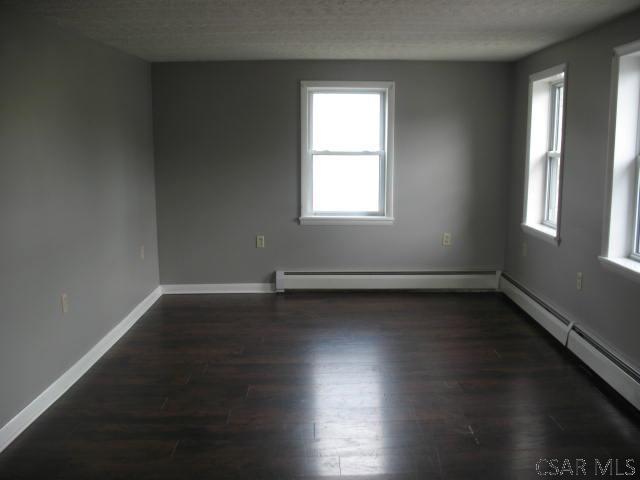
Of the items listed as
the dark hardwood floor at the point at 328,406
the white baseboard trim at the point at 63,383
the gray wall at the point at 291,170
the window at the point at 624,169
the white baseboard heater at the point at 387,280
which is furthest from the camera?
the white baseboard heater at the point at 387,280

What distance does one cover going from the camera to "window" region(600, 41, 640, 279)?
345cm

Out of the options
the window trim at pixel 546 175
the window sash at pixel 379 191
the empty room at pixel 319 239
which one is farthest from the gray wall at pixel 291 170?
the window trim at pixel 546 175

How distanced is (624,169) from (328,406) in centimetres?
218

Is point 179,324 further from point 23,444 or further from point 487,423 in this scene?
point 487,423

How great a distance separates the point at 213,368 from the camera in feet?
12.5

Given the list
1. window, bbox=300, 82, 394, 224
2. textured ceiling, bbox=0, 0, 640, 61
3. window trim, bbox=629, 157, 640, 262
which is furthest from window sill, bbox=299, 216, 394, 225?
window trim, bbox=629, 157, 640, 262

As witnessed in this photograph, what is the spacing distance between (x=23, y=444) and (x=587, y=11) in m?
3.63

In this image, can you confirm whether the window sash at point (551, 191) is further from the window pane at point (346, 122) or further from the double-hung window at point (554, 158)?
the window pane at point (346, 122)

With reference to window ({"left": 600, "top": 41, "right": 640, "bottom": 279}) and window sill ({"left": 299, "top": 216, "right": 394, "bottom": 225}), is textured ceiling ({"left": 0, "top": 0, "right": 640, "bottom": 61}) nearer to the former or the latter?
window ({"left": 600, "top": 41, "right": 640, "bottom": 279})

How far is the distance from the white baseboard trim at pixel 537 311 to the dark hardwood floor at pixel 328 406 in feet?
0.25

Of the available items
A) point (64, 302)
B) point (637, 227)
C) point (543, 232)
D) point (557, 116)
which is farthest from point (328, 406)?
point (557, 116)

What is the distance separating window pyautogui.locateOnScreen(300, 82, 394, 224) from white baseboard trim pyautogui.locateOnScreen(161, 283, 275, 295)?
737 mm

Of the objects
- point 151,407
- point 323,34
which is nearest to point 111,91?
point 323,34

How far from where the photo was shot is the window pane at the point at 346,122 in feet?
18.3
